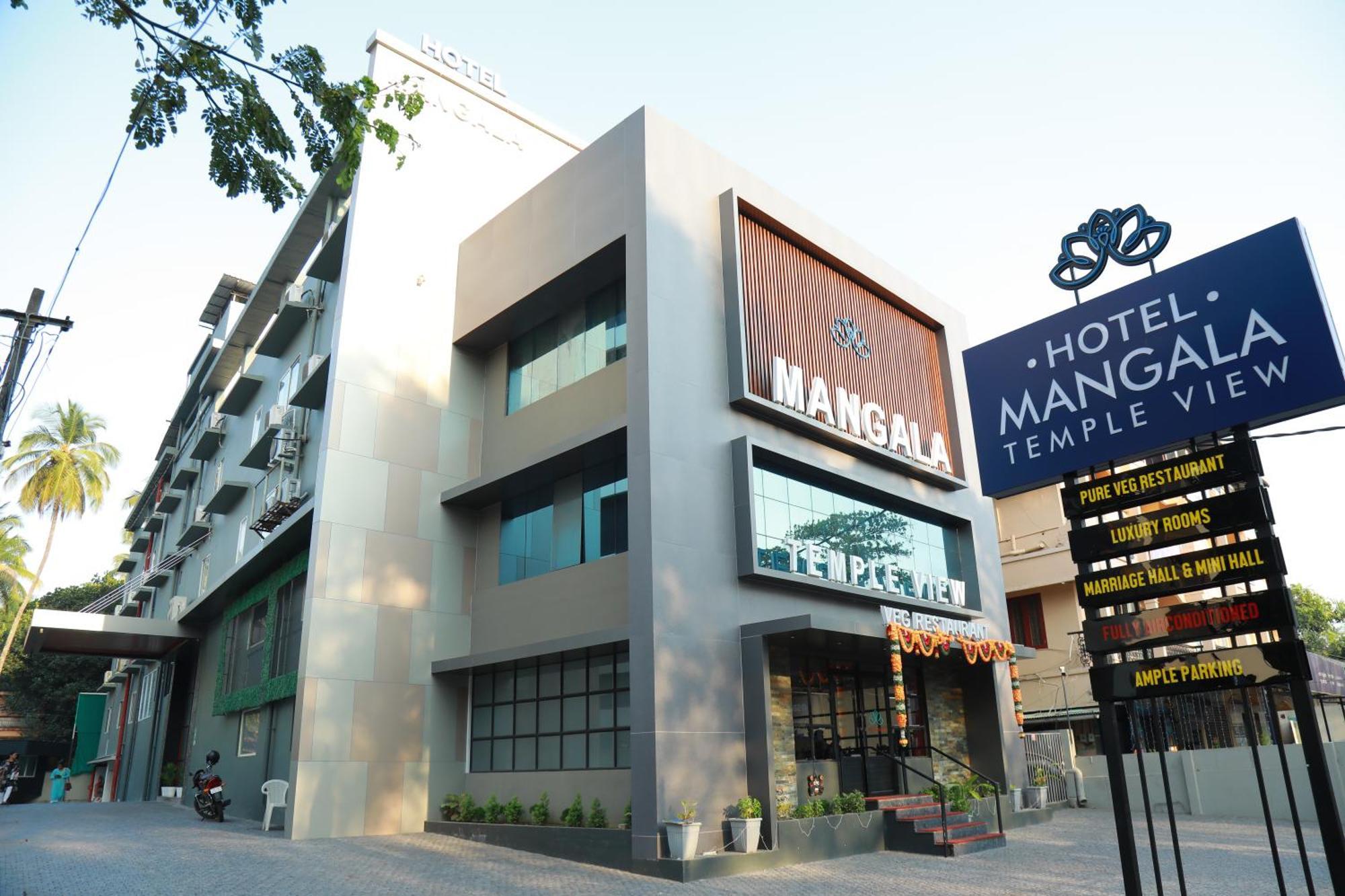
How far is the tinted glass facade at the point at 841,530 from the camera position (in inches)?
716

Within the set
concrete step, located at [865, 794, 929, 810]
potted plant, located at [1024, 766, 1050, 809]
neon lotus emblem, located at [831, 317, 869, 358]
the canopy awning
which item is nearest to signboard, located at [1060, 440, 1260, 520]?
concrete step, located at [865, 794, 929, 810]

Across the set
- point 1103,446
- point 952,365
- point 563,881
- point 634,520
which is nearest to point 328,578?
point 634,520

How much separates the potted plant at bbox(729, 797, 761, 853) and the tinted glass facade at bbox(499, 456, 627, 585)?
5226 millimetres

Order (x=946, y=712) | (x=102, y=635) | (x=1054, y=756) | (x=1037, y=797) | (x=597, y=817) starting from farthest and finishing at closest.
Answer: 1. (x=102, y=635)
2. (x=1054, y=756)
3. (x=946, y=712)
4. (x=1037, y=797)
5. (x=597, y=817)

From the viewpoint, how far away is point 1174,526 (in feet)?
26.7

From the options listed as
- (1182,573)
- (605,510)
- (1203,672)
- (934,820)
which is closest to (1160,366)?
(1182,573)

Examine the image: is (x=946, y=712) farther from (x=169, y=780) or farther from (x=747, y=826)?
(x=169, y=780)

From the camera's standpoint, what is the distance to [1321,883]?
38.8 ft

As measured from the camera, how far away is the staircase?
625 inches

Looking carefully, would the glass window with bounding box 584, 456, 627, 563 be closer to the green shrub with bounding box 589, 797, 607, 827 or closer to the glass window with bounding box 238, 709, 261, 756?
the green shrub with bounding box 589, 797, 607, 827

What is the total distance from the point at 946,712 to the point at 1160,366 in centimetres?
1532

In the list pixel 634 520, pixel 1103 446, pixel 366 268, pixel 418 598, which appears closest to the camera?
pixel 1103 446

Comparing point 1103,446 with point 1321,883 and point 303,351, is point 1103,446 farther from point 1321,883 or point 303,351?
point 303,351

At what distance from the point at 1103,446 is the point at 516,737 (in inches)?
537
